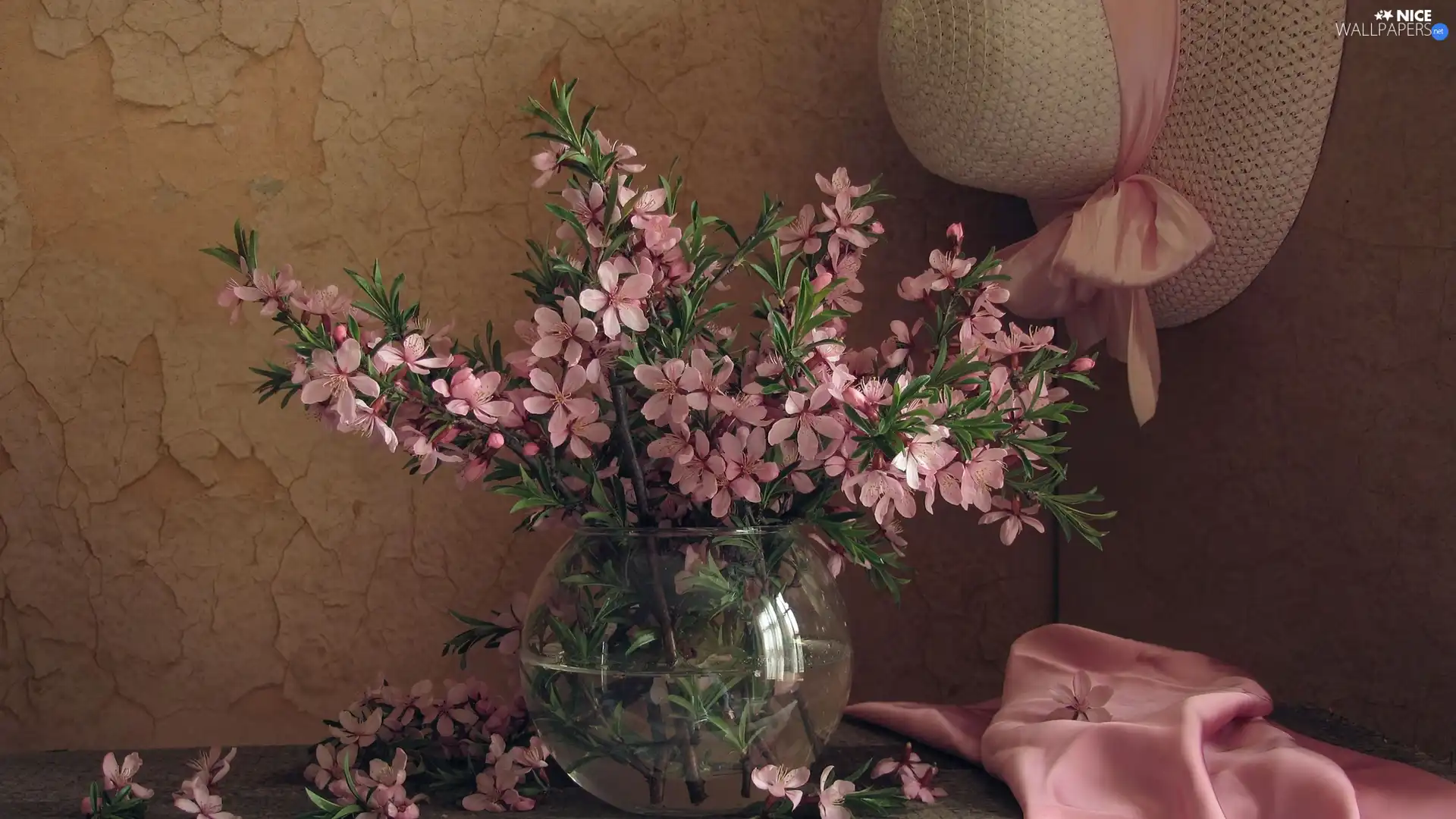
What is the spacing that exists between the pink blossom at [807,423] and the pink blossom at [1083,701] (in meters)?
0.38

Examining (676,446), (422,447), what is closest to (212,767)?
(422,447)

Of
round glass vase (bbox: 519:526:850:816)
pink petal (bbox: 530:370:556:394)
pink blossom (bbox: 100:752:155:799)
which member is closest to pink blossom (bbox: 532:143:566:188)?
pink petal (bbox: 530:370:556:394)

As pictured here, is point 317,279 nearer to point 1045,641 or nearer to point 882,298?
point 882,298

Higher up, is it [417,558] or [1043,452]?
[1043,452]

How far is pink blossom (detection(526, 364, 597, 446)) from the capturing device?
74 cm

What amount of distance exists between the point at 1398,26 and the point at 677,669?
75 centimetres

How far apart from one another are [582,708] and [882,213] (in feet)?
2.22

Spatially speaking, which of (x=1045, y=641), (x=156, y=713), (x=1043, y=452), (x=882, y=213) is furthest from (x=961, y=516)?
(x=156, y=713)

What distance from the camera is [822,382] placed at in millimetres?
728

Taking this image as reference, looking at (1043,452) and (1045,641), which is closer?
(1043,452)

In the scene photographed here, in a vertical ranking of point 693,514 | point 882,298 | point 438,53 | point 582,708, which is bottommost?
point 582,708

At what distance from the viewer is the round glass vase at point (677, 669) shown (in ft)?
2.51

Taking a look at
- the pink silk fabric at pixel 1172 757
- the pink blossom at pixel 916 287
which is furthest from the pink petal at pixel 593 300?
the pink silk fabric at pixel 1172 757

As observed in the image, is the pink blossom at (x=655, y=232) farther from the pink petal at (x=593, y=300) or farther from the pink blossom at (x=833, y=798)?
the pink blossom at (x=833, y=798)
